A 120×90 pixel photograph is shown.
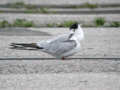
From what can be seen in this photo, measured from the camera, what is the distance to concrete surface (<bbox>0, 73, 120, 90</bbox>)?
5.57 m

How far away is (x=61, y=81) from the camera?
19.4 ft

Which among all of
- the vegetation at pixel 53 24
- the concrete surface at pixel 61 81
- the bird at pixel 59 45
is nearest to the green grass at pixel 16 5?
the vegetation at pixel 53 24

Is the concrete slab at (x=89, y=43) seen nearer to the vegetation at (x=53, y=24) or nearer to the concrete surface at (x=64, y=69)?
the concrete surface at (x=64, y=69)

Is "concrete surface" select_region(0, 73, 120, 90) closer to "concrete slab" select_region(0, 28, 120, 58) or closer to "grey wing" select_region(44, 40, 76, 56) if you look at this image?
"grey wing" select_region(44, 40, 76, 56)

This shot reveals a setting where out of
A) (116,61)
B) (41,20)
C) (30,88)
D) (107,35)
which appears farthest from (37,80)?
(41,20)

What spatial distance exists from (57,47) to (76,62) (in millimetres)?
460

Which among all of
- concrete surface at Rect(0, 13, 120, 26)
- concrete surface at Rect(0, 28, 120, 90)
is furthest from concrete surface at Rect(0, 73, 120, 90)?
concrete surface at Rect(0, 13, 120, 26)

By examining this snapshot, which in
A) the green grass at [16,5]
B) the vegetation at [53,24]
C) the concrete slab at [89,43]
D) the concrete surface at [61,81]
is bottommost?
the concrete surface at [61,81]

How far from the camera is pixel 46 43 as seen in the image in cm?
746

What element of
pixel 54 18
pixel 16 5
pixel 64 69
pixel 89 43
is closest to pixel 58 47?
pixel 64 69

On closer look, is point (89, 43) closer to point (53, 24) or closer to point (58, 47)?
point (58, 47)

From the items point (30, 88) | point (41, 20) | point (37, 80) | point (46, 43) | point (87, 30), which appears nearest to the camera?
point (30, 88)

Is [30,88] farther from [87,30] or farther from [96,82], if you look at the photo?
[87,30]

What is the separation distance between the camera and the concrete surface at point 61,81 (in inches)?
219
